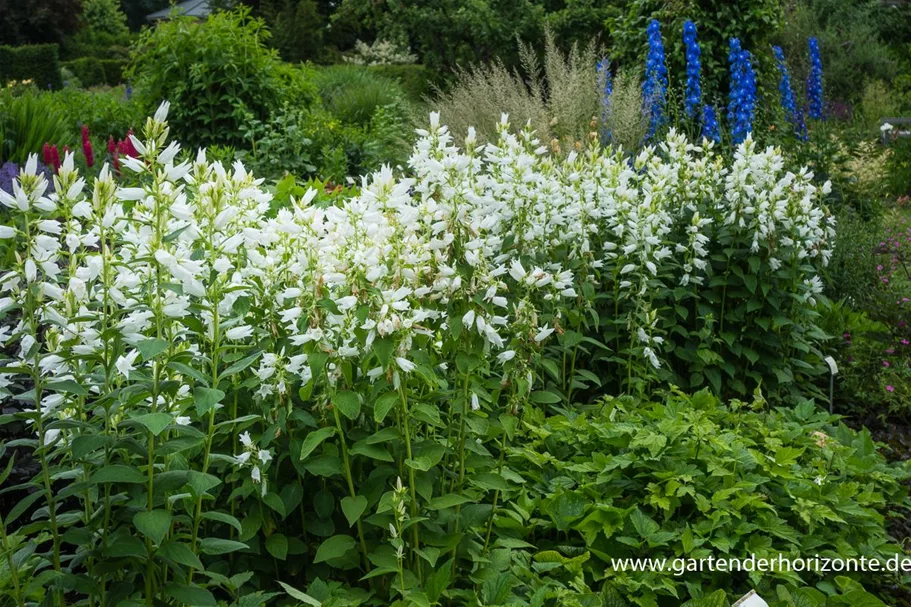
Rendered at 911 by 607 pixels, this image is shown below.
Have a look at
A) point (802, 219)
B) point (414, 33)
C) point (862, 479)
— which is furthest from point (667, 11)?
point (414, 33)

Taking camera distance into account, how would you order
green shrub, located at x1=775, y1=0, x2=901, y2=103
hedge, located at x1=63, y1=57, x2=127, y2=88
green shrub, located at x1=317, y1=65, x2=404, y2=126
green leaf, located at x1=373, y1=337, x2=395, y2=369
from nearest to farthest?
green leaf, located at x1=373, y1=337, x2=395, y2=369 < green shrub, located at x1=317, y1=65, x2=404, y2=126 < green shrub, located at x1=775, y1=0, x2=901, y2=103 < hedge, located at x1=63, y1=57, x2=127, y2=88

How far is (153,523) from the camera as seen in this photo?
1.79 meters

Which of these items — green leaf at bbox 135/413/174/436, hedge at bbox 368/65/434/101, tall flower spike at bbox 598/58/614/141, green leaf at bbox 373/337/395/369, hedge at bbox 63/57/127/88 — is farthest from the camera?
hedge at bbox 63/57/127/88

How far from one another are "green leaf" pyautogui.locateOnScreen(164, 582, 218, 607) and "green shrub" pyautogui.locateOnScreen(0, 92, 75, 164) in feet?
18.5

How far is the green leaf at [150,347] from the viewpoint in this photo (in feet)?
5.59

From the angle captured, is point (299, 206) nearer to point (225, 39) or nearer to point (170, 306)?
point (170, 306)

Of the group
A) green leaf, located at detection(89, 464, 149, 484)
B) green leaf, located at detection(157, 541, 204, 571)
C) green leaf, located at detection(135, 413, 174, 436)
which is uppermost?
green leaf, located at detection(135, 413, 174, 436)

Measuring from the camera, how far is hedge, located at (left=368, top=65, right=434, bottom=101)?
16.4 m

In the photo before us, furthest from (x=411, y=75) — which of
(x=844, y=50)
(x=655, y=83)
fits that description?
(x=655, y=83)

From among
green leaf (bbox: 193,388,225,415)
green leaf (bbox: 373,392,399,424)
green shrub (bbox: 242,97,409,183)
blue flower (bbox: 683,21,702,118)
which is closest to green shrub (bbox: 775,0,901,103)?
blue flower (bbox: 683,21,702,118)

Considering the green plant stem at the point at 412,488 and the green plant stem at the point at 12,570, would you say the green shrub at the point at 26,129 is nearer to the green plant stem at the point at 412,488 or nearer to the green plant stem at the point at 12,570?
the green plant stem at the point at 12,570

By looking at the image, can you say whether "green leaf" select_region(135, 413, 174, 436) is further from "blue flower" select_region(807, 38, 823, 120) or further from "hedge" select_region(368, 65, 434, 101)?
"hedge" select_region(368, 65, 434, 101)

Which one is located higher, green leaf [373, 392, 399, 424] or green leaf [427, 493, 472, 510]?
green leaf [373, 392, 399, 424]

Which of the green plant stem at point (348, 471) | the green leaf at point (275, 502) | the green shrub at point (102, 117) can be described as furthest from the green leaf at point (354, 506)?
the green shrub at point (102, 117)
